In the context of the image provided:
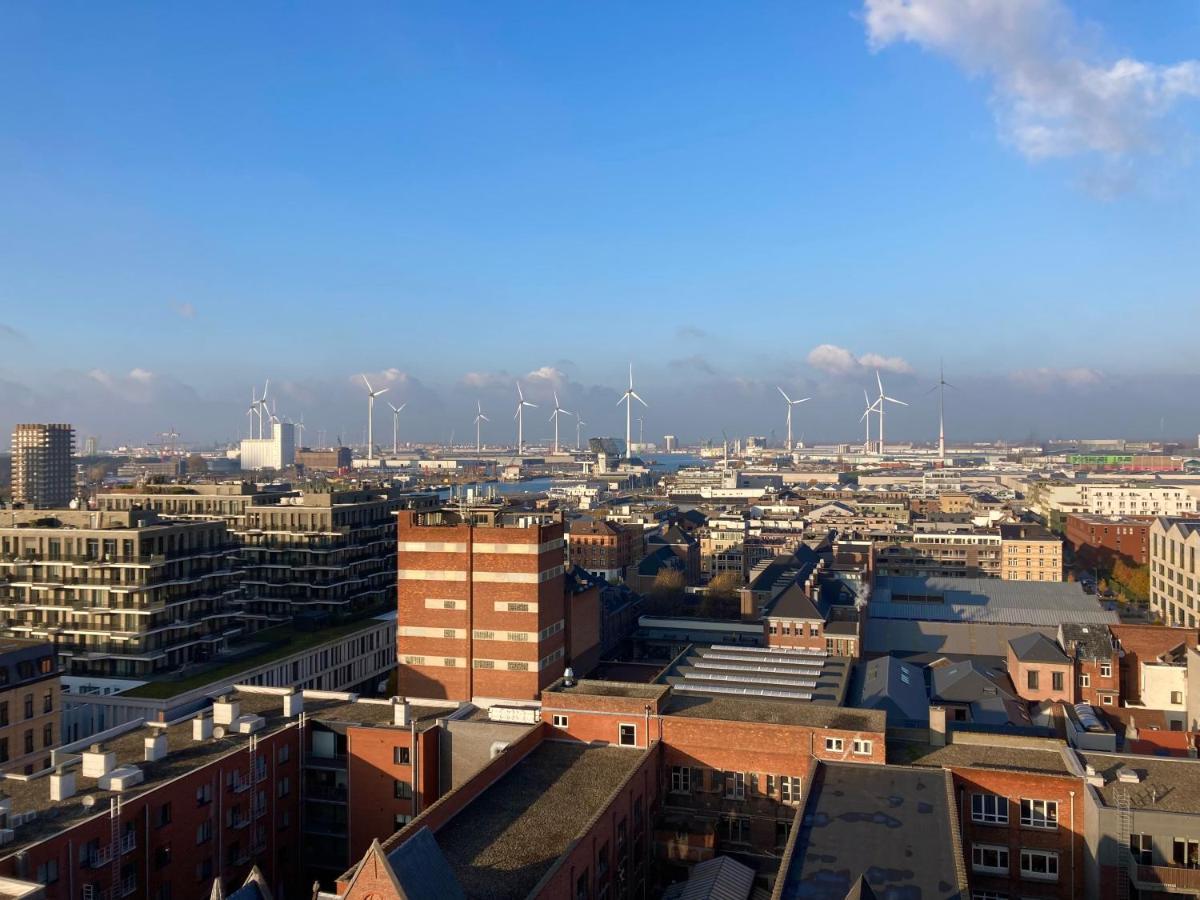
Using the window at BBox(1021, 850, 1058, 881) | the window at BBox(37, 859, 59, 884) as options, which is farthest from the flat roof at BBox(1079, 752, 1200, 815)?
the window at BBox(37, 859, 59, 884)

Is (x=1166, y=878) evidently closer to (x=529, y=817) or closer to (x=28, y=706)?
(x=529, y=817)

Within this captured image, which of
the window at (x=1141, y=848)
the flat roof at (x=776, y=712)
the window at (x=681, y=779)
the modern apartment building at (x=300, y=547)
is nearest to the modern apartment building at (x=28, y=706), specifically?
the modern apartment building at (x=300, y=547)

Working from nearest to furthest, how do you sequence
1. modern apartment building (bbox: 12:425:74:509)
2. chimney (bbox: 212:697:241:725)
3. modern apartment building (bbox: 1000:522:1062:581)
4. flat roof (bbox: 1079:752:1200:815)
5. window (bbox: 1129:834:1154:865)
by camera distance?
window (bbox: 1129:834:1154:865)
flat roof (bbox: 1079:752:1200:815)
chimney (bbox: 212:697:241:725)
modern apartment building (bbox: 1000:522:1062:581)
modern apartment building (bbox: 12:425:74:509)

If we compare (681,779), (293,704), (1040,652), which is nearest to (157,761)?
(293,704)

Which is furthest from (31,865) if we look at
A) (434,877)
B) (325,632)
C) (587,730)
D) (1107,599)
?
(1107,599)

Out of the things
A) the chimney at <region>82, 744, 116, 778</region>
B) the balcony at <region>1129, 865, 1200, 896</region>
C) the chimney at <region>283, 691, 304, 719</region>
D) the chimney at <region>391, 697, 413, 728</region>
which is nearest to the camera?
the balcony at <region>1129, 865, 1200, 896</region>

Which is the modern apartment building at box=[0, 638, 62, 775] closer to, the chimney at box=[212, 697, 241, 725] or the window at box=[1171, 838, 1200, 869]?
the chimney at box=[212, 697, 241, 725]

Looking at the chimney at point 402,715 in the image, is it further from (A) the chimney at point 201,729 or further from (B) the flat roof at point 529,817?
(A) the chimney at point 201,729
